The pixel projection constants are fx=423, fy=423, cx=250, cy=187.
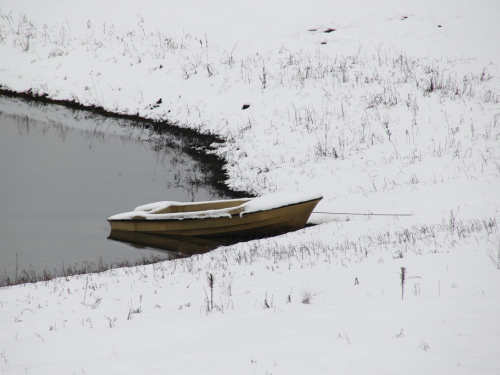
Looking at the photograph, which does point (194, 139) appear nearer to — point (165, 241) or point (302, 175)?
point (302, 175)

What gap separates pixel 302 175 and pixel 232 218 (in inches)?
171

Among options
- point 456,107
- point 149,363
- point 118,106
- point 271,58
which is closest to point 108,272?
point 149,363

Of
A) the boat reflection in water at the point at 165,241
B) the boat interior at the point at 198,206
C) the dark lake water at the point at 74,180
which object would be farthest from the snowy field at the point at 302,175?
the boat interior at the point at 198,206

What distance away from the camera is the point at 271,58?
21.7 meters

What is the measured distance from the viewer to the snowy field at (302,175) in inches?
147

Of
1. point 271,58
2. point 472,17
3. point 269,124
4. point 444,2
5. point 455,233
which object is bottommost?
point 455,233

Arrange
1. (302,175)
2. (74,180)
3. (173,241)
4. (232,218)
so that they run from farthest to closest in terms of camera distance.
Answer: (74,180), (302,175), (173,241), (232,218)

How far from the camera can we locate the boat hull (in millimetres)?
9867

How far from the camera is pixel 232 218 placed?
991 centimetres

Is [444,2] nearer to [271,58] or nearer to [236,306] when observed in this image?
[271,58]

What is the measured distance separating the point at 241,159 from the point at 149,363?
40.0ft

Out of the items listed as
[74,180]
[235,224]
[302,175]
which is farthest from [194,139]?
[235,224]

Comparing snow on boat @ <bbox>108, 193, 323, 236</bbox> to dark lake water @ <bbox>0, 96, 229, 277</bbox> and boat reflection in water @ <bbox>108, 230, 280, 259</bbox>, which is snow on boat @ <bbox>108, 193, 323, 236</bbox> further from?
dark lake water @ <bbox>0, 96, 229, 277</bbox>

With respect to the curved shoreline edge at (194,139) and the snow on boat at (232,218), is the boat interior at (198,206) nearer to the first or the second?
the snow on boat at (232,218)
